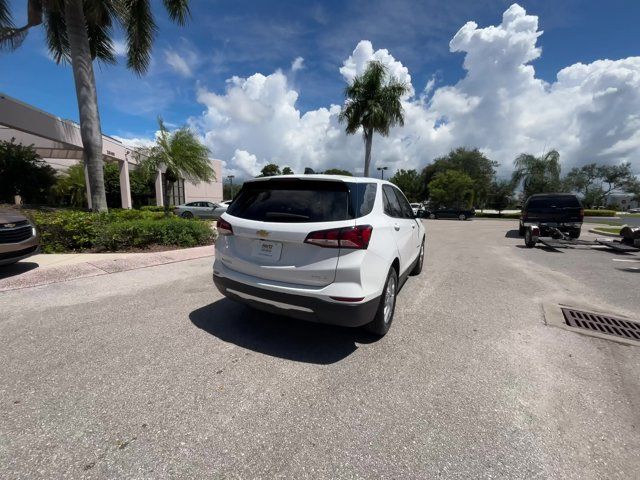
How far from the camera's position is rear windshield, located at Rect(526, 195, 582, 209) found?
35.5ft

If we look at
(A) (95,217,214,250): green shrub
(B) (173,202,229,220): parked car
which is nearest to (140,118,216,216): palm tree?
(B) (173,202,229,220): parked car

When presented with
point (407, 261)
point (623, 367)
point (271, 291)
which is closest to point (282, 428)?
point (271, 291)

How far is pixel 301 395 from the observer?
2.38 meters

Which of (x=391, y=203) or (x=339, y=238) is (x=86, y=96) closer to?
(x=391, y=203)

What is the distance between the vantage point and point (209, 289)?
494 cm

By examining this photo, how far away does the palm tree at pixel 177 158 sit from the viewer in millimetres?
18078

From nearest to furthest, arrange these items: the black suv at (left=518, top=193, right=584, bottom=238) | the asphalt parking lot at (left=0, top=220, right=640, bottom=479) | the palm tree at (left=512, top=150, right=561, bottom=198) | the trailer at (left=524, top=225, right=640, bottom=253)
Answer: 1. the asphalt parking lot at (left=0, top=220, right=640, bottom=479)
2. the trailer at (left=524, top=225, right=640, bottom=253)
3. the black suv at (left=518, top=193, right=584, bottom=238)
4. the palm tree at (left=512, top=150, right=561, bottom=198)

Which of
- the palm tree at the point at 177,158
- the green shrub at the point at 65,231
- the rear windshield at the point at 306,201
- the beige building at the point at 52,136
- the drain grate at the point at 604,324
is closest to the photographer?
the rear windshield at the point at 306,201

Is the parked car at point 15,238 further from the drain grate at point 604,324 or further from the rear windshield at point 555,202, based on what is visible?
the rear windshield at point 555,202

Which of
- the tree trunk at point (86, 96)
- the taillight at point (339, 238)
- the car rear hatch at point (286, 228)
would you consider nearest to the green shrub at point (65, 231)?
the tree trunk at point (86, 96)

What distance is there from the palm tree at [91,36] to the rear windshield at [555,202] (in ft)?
48.7

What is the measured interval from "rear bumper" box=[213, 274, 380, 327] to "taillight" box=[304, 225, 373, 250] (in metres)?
0.52

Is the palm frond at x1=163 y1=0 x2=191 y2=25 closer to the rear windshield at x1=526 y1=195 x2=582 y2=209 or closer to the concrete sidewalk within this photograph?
the concrete sidewalk

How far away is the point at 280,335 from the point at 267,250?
105 cm
